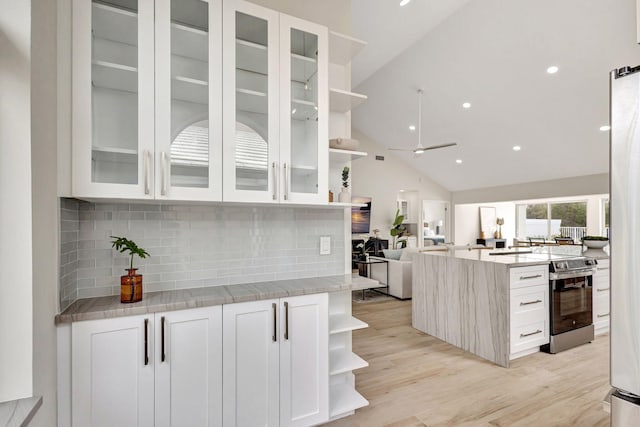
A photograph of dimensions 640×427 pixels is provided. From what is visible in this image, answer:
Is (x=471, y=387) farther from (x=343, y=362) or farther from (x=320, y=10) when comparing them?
(x=320, y=10)

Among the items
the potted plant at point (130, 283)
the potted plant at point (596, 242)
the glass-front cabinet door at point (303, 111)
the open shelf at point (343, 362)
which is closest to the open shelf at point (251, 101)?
the glass-front cabinet door at point (303, 111)

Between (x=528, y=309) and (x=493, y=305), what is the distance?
36 cm

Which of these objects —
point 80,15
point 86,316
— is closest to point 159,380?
point 86,316

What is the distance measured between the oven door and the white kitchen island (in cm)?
9

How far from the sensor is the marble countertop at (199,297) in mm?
1385

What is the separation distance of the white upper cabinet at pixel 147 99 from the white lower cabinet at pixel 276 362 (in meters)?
0.73

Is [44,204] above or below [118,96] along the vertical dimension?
below

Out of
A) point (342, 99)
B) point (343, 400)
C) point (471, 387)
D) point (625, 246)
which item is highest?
point (342, 99)

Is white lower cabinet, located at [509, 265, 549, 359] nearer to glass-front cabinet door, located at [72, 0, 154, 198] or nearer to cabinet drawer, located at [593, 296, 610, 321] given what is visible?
cabinet drawer, located at [593, 296, 610, 321]

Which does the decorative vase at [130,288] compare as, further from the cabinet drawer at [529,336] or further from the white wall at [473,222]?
the white wall at [473,222]

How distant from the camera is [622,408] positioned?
3.05 feet

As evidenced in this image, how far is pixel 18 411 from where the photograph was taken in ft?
3.11

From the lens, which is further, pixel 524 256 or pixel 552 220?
pixel 552 220

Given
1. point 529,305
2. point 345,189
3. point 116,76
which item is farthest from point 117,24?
point 529,305
